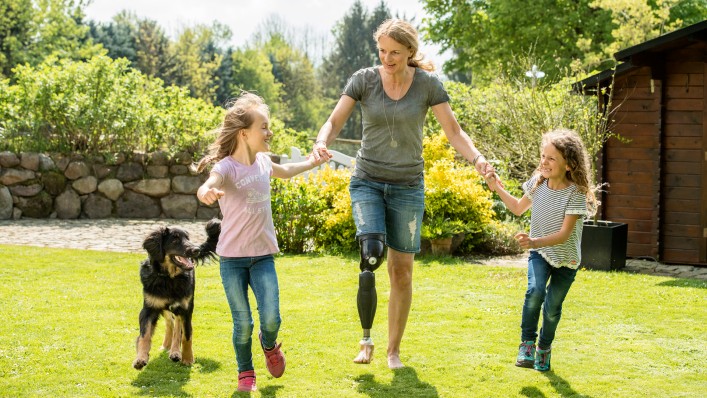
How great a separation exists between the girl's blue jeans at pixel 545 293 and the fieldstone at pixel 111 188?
11822 mm

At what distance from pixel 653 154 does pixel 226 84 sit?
43.3 m

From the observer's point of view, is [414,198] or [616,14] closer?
[414,198]

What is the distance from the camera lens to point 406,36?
521 cm

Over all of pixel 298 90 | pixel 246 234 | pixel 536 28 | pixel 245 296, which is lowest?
pixel 245 296

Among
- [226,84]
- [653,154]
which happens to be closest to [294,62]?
[226,84]

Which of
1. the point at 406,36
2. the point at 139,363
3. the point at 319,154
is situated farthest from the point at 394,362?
the point at 406,36

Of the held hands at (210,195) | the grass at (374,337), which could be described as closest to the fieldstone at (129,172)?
the grass at (374,337)

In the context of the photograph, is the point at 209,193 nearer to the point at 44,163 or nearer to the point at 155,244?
the point at 155,244

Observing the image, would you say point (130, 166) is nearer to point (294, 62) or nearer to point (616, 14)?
point (616, 14)

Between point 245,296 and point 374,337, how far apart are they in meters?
1.83

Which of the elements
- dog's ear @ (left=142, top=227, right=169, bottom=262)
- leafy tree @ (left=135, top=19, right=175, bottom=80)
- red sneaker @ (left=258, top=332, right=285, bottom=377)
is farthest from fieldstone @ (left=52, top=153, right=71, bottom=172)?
leafy tree @ (left=135, top=19, right=175, bottom=80)

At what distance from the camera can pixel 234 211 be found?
4.90 m

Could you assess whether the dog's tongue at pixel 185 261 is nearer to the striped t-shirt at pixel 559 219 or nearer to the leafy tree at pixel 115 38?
the striped t-shirt at pixel 559 219

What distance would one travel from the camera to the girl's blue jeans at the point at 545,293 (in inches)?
210
